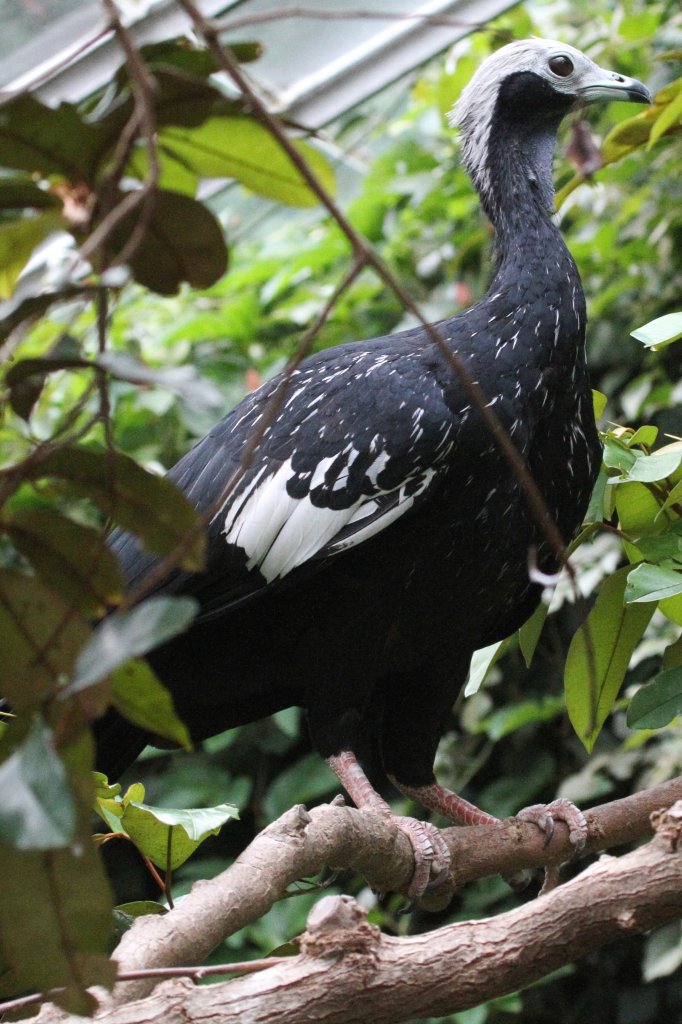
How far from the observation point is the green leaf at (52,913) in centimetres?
75

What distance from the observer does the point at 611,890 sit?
1.37 meters

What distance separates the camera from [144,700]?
0.79 m

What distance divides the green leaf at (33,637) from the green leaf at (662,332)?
3.47ft

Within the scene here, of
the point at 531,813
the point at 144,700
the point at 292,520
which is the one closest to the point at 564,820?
the point at 531,813

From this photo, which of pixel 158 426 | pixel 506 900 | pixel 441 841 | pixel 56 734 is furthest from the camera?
pixel 158 426

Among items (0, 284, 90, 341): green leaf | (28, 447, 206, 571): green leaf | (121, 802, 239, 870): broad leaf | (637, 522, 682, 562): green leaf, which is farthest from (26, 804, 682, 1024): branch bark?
(0, 284, 90, 341): green leaf

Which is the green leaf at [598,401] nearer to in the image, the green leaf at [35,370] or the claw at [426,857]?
the claw at [426,857]

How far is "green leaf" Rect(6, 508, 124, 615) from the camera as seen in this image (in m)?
0.77

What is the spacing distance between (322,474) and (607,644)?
515 millimetres

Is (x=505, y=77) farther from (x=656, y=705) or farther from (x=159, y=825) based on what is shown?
(x=159, y=825)

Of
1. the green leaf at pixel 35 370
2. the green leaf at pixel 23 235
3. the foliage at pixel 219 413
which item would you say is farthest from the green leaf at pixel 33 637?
the green leaf at pixel 23 235

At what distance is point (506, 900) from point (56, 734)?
9.97ft

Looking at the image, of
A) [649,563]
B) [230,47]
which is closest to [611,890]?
[649,563]

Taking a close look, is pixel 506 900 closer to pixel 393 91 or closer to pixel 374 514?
pixel 374 514
